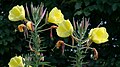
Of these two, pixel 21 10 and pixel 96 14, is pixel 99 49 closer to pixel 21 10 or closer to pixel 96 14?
pixel 96 14

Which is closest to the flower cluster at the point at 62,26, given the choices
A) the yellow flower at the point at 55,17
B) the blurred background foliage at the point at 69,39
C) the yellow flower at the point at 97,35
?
the yellow flower at the point at 55,17

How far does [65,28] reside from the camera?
2.12 metres

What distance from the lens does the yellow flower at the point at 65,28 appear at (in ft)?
6.93

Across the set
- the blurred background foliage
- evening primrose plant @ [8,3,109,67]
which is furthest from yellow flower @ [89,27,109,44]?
the blurred background foliage

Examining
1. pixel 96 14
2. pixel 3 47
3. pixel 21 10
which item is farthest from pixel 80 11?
pixel 21 10

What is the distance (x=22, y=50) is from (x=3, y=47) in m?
0.38

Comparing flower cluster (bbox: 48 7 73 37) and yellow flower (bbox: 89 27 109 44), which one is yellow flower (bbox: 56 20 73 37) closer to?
flower cluster (bbox: 48 7 73 37)

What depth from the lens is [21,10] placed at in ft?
7.22

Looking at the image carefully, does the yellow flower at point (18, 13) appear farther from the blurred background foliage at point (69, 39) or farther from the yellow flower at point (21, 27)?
the blurred background foliage at point (69, 39)

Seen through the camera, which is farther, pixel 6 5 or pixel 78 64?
pixel 6 5

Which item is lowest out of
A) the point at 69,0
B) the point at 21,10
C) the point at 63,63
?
the point at 63,63

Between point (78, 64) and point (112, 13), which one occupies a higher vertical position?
point (112, 13)

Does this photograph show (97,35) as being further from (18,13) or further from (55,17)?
(18,13)

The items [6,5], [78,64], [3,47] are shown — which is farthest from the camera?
[6,5]
